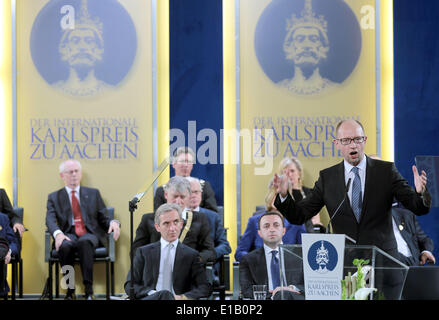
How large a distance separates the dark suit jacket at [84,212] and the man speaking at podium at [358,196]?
3.08 m

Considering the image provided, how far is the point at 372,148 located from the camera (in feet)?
20.8

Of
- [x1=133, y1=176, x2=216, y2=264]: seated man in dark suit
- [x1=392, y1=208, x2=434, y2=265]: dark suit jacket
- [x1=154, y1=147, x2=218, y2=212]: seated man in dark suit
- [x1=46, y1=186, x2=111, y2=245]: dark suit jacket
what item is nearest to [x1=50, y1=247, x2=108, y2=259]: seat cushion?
[x1=46, y1=186, x2=111, y2=245]: dark suit jacket

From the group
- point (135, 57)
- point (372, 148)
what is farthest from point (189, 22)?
point (372, 148)

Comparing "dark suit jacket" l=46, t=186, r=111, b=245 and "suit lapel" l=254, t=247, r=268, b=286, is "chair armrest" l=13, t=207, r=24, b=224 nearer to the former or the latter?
"dark suit jacket" l=46, t=186, r=111, b=245

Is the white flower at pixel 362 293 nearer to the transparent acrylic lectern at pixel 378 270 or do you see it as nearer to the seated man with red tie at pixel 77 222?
the transparent acrylic lectern at pixel 378 270

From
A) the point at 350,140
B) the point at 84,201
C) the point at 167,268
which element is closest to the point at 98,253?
the point at 84,201

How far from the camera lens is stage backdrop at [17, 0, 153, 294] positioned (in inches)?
254

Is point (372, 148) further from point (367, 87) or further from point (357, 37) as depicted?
point (357, 37)

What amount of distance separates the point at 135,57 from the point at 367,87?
2364 mm

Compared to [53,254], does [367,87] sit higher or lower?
higher

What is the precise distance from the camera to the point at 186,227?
4859 millimetres

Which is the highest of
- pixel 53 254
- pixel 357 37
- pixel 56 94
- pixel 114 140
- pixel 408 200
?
pixel 357 37
